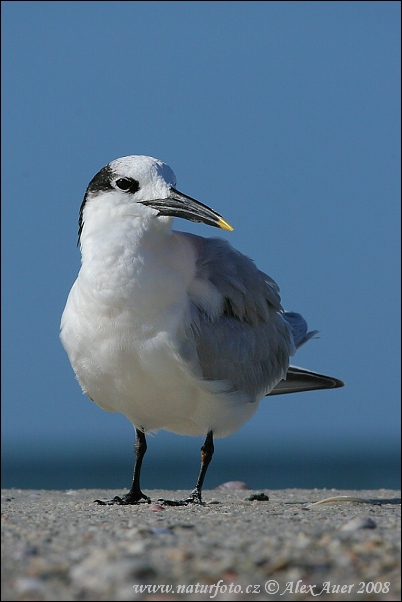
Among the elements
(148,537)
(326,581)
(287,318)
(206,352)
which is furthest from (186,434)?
(326,581)

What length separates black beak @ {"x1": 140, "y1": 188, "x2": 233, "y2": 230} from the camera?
5.43 meters

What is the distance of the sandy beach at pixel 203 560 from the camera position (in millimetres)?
3066

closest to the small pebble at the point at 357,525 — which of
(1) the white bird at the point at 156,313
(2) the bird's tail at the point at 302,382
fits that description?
(1) the white bird at the point at 156,313

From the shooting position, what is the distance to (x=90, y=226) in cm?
568

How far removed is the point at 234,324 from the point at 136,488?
4.01ft

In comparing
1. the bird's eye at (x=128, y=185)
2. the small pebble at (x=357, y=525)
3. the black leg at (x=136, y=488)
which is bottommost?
the small pebble at (x=357, y=525)

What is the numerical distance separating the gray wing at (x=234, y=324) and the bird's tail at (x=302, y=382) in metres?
0.44

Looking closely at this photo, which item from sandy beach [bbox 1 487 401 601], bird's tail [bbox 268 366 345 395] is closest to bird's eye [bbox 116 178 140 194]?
sandy beach [bbox 1 487 401 601]

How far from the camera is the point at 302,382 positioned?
7.57 m

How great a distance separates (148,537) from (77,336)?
2.27 meters

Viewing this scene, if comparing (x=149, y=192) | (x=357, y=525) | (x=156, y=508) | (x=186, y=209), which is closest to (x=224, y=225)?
(x=186, y=209)

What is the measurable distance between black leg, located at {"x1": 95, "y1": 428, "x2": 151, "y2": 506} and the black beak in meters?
1.64

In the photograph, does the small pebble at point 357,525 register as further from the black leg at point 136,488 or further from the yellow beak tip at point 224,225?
the black leg at point 136,488

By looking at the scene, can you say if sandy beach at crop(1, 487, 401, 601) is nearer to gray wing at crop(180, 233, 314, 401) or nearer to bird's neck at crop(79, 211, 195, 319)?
bird's neck at crop(79, 211, 195, 319)
